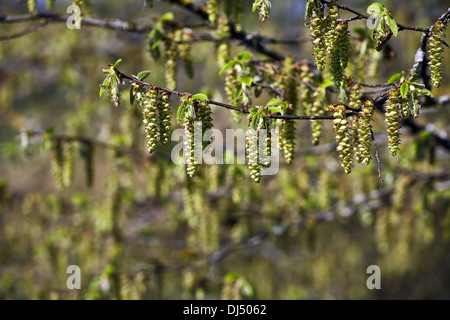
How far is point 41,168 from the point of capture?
1147 centimetres

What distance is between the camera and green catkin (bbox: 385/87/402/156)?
183 cm

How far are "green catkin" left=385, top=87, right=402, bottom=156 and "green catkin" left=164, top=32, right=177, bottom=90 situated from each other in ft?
4.31

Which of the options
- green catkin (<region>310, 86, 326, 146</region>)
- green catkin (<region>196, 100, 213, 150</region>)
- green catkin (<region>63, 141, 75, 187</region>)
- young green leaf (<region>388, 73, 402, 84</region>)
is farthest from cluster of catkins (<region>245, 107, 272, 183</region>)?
green catkin (<region>63, 141, 75, 187</region>)

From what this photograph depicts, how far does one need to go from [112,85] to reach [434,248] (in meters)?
8.04

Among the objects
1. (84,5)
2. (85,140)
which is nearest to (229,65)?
(84,5)

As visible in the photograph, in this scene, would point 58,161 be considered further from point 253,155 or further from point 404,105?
point 404,105

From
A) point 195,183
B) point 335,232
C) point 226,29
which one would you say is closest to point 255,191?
point 195,183

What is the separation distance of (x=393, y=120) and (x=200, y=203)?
1884 millimetres

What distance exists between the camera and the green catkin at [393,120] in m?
1.83

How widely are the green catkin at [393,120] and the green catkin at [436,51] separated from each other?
8.2 inches

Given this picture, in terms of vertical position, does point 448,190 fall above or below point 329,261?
above

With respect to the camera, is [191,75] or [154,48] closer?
[154,48]

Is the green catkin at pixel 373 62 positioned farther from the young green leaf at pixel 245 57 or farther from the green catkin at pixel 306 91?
the young green leaf at pixel 245 57

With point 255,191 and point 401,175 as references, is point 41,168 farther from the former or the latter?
point 401,175
